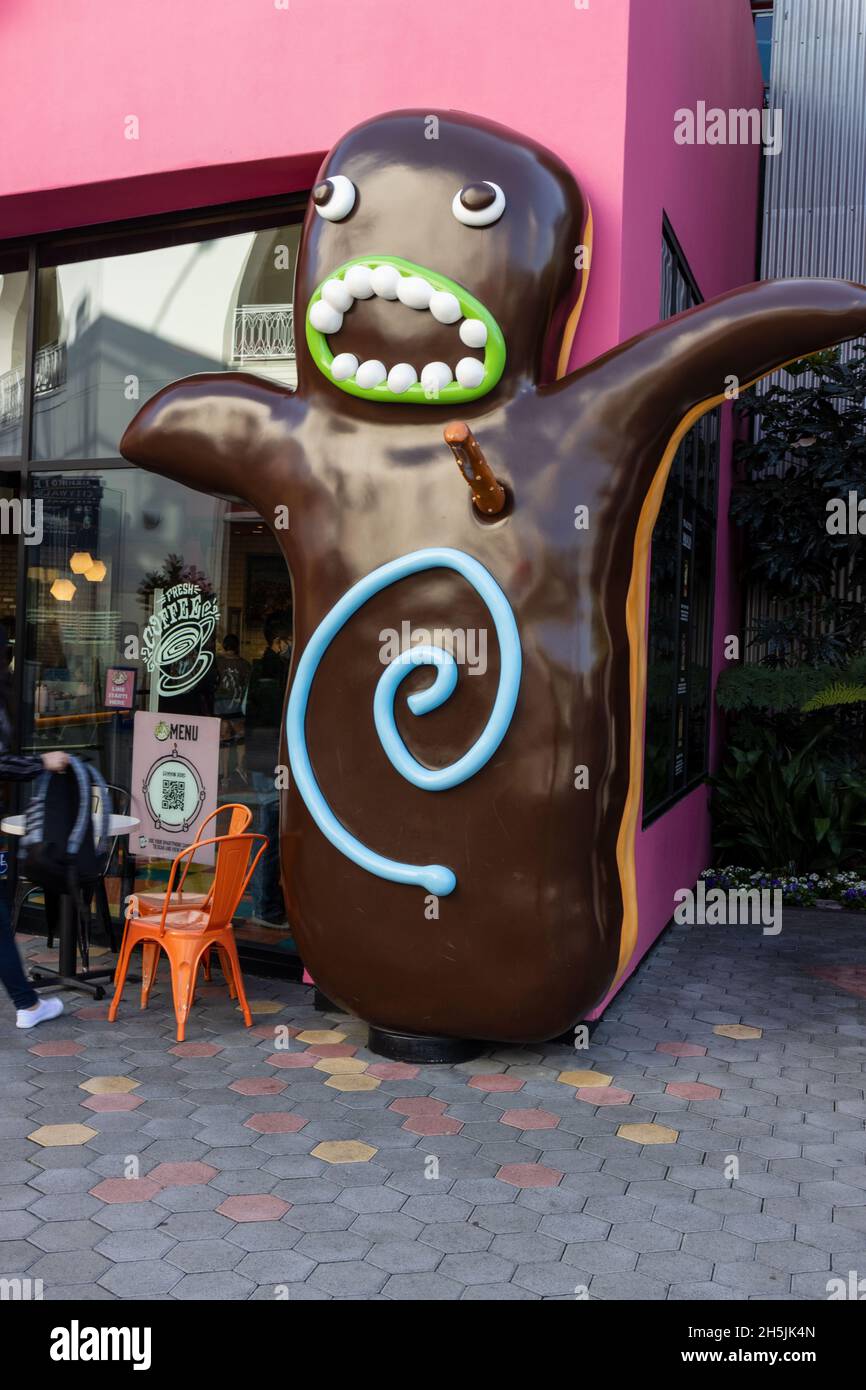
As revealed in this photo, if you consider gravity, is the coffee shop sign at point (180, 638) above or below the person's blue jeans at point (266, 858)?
above

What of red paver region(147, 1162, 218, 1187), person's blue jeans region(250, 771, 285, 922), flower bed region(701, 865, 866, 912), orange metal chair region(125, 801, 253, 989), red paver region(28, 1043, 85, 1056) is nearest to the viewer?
red paver region(147, 1162, 218, 1187)

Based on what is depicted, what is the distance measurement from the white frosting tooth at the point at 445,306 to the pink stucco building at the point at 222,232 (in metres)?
0.69

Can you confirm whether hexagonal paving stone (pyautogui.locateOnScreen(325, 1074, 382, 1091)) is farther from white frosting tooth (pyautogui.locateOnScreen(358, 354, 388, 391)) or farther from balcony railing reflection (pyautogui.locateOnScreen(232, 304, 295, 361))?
balcony railing reflection (pyautogui.locateOnScreen(232, 304, 295, 361))

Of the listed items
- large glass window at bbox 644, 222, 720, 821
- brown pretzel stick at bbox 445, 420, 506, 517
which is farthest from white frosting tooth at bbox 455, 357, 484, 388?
large glass window at bbox 644, 222, 720, 821

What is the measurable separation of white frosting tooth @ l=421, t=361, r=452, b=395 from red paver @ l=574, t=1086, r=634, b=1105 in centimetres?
267

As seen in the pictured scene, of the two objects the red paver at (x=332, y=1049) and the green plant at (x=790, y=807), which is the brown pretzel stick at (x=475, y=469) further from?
the green plant at (x=790, y=807)

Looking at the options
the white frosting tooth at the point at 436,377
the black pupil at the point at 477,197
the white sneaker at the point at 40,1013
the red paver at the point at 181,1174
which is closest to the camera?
the red paver at the point at 181,1174

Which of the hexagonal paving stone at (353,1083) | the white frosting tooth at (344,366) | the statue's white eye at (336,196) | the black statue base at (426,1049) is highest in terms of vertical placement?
the statue's white eye at (336,196)

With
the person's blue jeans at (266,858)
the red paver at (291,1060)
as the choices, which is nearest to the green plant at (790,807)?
the person's blue jeans at (266,858)

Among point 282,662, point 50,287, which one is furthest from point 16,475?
point 282,662

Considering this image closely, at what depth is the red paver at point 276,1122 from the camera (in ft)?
13.9

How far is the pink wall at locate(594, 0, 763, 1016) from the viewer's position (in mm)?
5133
